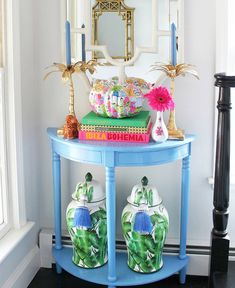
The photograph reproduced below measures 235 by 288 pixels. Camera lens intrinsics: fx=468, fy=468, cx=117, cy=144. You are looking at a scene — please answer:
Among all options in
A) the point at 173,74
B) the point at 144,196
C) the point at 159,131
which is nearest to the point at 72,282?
the point at 144,196

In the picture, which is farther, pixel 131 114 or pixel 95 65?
pixel 95 65

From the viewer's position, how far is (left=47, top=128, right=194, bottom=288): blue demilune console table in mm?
2047

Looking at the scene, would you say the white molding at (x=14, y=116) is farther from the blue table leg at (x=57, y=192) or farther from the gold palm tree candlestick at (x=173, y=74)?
the gold palm tree candlestick at (x=173, y=74)

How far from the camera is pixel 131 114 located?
85.8 inches

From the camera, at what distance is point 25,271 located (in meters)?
2.36

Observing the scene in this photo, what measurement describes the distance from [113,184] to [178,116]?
0.57 m

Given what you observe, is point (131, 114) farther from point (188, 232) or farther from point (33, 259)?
point (33, 259)

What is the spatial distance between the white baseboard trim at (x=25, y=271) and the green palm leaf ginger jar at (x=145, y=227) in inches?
21.4

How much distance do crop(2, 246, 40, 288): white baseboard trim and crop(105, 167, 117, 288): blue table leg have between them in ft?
1.48

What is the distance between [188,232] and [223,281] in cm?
52

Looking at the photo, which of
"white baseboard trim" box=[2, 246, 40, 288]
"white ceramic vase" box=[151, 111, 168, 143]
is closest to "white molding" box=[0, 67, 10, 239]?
"white baseboard trim" box=[2, 246, 40, 288]

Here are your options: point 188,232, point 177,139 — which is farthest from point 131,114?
point 188,232

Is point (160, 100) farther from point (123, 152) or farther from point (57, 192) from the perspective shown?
point (57, 192)

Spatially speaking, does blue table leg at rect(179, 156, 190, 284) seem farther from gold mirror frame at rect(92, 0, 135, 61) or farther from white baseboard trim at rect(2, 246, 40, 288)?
white baseboard trim at rect(2, 246, 40, 288)
